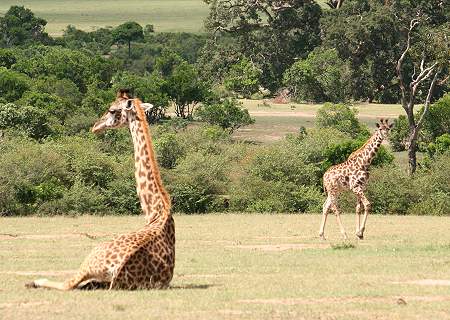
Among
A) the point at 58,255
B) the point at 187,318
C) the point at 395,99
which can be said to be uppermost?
the point at 187,318

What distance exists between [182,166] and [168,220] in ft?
68.7

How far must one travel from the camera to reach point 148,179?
1422 centimetres

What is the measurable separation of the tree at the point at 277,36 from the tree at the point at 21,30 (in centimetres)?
3043

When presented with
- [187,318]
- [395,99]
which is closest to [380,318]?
[187,318]

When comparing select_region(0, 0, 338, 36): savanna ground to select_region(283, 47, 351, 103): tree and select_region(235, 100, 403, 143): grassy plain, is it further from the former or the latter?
select_region(235, 100, 403, 143): grassy plain

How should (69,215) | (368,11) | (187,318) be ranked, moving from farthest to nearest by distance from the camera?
(368,11), (69,215), (187,318)

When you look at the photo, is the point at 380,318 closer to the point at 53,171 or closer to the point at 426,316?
the point at 426,316

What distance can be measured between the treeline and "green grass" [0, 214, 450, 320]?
7.15m

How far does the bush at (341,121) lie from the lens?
4662 centimetres

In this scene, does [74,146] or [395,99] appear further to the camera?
[395,99]

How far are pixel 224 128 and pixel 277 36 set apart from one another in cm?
2692

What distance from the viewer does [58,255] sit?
61.1ft

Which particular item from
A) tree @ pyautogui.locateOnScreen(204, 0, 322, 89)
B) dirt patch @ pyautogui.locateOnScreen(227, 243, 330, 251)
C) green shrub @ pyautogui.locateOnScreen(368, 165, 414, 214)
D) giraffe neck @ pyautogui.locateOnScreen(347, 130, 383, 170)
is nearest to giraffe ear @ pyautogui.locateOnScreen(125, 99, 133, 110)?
dirt patch @ pyautogui.locateOnScreen(227, 243, 330, 251)

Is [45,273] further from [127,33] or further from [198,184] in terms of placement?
[127,33]
